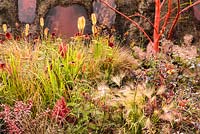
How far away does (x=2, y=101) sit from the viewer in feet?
13.6

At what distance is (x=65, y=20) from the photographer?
623 centimetres

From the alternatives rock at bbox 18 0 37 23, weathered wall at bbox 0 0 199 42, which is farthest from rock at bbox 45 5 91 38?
rock at bbox 18 0 37 23

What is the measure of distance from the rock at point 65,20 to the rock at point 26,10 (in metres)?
0.20

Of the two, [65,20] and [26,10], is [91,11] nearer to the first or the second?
[65,20]

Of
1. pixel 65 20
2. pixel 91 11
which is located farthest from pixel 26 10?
pixel 91 11

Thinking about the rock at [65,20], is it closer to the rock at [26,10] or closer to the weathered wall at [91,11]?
→ the weathered wall at [91,11]

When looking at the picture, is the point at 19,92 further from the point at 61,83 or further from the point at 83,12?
the point at 83,12

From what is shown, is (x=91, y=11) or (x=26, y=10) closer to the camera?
(x=91, y=11)

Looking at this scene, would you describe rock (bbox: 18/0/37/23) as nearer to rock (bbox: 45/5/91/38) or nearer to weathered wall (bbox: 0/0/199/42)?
weathered wall (bbox: 0/0/199/42)

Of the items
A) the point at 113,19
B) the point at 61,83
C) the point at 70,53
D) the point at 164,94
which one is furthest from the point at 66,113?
the point at 113,19

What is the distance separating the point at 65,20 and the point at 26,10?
0.52m

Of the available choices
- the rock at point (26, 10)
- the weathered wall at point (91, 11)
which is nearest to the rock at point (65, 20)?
the weathered wall at point (91, 11)

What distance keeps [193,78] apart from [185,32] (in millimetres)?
1507

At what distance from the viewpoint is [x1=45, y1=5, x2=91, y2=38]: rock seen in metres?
6.21
